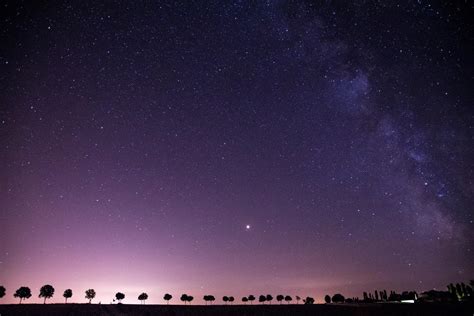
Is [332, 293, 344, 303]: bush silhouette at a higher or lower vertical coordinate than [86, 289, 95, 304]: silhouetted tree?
lower

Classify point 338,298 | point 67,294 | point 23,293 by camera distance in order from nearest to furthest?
Answer: point 23,293 < point 67,294 < point 338,298

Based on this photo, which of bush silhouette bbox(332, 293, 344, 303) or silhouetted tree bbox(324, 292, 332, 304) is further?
silhouetted tree bbox(324, 292, 332, 304)

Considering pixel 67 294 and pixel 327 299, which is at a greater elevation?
pixel 67 294

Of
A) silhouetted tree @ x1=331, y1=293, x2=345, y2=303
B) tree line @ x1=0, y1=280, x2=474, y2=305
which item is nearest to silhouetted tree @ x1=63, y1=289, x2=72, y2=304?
tree line @ x1=0, y1=280, x2=474, y2=305

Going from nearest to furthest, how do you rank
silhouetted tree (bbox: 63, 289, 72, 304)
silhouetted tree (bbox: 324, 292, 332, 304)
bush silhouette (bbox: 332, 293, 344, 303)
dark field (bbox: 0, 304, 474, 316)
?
1. dark field (bbox: 0, 304, 474, 316)
2. silhouetted tree (bbox: 63, 289, 72, 304)
3. bush silhouette (bbox: 332, 293, 344, 303)
4. silhouetted tree (bbox: 324, 292, 332, 304)

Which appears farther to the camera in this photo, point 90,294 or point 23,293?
point 90,294

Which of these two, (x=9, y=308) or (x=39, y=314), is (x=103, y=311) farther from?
(x=9, y=308)

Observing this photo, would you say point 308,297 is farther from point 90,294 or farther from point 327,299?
point 90,294

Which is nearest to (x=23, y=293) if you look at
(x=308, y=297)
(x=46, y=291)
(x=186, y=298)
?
(x=46, y=291)

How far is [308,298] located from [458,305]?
265ft

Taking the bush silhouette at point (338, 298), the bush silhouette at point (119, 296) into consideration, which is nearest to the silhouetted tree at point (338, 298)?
the bush silhouette at point (338, 298)

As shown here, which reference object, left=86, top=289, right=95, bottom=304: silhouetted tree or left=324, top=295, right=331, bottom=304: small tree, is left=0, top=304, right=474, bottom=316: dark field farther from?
left=324, top=295, right=331, bottom=304: small tree

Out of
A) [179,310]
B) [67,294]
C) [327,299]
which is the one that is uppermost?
[67,294]

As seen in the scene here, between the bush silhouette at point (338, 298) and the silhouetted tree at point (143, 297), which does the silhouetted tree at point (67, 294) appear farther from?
the bush silhouette at point (338, 298)
